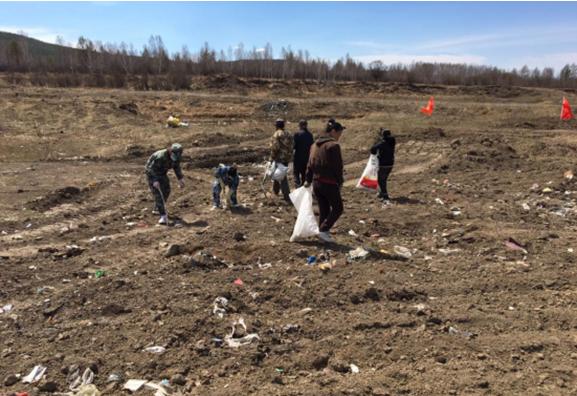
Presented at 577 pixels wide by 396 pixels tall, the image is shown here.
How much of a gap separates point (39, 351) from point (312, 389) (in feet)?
8.00

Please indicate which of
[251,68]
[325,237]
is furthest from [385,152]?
[251,68]

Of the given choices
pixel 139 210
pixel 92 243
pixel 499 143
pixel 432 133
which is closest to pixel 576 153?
pixel 499 143

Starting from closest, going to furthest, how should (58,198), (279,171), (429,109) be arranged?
(279,171) → (58,198) → (429,109)

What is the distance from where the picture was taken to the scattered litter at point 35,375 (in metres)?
3.80

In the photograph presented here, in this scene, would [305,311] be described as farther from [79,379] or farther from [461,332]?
[79,379]

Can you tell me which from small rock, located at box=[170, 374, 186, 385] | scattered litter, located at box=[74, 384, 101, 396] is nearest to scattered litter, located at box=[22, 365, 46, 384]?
scattered litter, located at box=[74, 384, 101, 396]

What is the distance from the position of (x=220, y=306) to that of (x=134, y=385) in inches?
51.8

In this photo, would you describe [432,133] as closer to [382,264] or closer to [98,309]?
[382,264]

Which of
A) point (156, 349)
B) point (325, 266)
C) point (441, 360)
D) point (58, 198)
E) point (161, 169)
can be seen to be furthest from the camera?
point (58, 198)

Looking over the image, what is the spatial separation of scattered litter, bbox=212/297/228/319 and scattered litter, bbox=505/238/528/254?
408 centimetres

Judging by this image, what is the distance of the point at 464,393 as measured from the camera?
3590mm

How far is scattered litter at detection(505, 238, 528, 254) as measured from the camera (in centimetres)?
658

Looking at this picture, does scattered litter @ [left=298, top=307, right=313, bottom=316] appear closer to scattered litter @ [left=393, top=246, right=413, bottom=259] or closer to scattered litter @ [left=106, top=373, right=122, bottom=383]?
scattered litter @ [left=106, top=373, right=122, bottom=383]

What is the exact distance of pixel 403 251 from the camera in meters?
6.62
